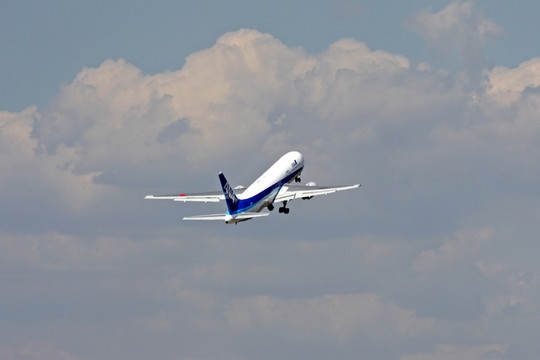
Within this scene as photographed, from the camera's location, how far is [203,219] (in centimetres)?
19050

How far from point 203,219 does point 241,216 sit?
34.2ft

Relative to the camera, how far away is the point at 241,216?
7840 inches
